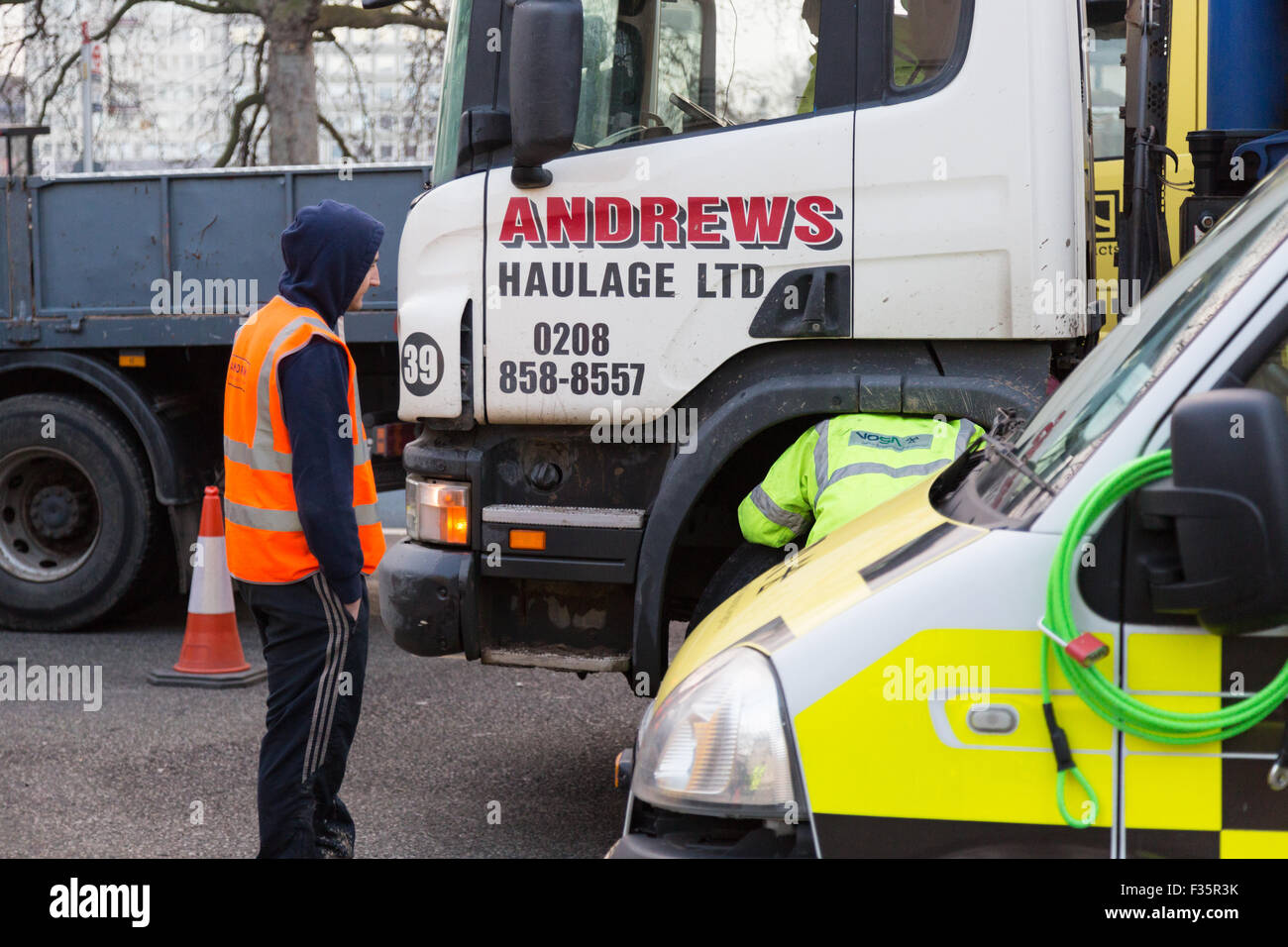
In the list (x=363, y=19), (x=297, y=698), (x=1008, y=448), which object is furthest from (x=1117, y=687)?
(x=363, y=19)

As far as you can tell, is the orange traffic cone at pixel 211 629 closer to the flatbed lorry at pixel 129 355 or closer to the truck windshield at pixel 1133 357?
the flatbed lorry at pixel 129 355

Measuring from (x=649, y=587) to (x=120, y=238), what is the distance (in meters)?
4.30

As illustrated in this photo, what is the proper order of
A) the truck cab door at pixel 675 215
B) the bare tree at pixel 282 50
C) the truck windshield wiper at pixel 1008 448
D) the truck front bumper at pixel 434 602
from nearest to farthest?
the truck windshield wiper at pixel 1008 448
the truck cab door at pixel 675 215
the truck front bumper at pixel 434 602
the bare tree at pixel 282 50

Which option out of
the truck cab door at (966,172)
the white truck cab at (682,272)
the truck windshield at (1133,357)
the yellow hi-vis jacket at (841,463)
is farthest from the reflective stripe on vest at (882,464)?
the truck windshield at (1133,357)

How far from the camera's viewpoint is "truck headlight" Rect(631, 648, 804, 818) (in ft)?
6.44

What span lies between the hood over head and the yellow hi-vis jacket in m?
1.19

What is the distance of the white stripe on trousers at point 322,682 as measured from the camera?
11.6 ft

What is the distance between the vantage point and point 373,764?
496 cm

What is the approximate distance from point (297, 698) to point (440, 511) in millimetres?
769

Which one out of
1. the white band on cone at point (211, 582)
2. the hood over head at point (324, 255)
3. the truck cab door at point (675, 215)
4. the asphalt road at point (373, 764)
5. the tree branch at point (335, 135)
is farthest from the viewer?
the tree branch at point (335, 135)

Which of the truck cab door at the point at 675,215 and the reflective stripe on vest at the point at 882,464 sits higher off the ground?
the truck cab door at the point at 675,215

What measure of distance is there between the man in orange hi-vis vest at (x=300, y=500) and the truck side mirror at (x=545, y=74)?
1.60ft

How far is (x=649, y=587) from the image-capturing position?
12.6 feet

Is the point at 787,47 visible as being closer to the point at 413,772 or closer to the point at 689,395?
the point at 689,395
